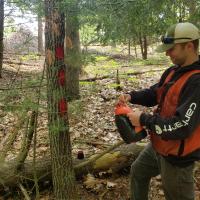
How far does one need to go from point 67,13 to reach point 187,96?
169 centimetres

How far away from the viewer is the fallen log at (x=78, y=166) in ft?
16.6

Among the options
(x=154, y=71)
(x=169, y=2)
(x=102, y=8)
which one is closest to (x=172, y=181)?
(x=102, y=8)

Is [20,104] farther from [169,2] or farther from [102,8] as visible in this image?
[169,2]

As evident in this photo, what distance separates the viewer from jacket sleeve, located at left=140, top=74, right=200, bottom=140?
9.82 feet

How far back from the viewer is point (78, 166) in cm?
523

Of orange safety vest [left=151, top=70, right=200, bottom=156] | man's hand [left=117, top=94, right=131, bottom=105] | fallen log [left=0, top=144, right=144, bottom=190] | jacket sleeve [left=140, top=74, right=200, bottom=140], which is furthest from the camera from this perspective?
fallen log [left=0, top=144, right=144, bottom=190]

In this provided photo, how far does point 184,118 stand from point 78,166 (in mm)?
2605

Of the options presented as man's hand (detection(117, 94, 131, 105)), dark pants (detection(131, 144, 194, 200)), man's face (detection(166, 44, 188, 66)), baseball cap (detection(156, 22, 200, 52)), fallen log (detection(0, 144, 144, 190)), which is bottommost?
fallen log (detection(0, 144, 144, 190))

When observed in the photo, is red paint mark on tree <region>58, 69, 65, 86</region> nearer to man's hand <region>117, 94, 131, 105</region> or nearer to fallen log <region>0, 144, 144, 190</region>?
man's hand <region>117, 94, 131, 105</region>

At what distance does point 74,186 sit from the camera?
464cm

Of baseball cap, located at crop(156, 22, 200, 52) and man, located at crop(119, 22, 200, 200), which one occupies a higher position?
baseball cap, located at crop(156, 22, 200, 52)

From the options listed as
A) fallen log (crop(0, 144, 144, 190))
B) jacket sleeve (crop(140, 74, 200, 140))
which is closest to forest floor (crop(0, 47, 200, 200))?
fallen log (crop(0, 144, 144, 190))

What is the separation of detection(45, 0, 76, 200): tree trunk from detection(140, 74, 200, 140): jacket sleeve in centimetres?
140

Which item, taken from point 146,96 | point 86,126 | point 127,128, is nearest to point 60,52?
point 146,96
